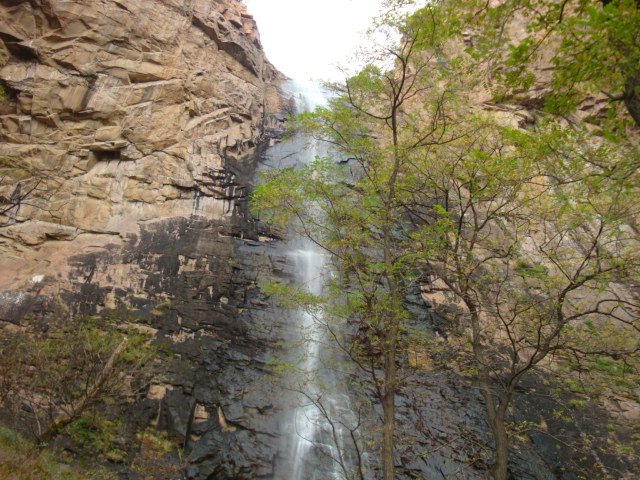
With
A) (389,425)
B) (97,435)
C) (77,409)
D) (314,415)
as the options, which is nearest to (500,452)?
(389,425)

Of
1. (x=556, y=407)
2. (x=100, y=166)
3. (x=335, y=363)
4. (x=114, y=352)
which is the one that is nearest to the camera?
(x=114, y=352)

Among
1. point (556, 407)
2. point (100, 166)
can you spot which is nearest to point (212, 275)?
point (100, 166)

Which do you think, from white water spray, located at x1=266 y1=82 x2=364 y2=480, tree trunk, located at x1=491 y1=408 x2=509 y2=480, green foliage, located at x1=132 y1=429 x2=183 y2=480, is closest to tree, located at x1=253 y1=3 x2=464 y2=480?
white water spray, located at x1=266 y1=82 x2=364 y2=480

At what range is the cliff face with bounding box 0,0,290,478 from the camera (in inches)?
463

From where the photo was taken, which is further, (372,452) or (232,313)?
(232,313)

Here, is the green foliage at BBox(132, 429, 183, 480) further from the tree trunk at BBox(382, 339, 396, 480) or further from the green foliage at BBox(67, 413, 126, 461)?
the tree trunk at BBox(382, 339, 396, 480)

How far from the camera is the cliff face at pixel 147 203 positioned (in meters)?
11.8

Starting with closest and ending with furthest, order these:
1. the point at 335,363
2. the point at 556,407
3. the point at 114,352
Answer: the point at 114,352, the point at 556,407, the point at 335,363

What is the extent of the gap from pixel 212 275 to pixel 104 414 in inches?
218

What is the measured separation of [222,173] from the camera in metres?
17.7

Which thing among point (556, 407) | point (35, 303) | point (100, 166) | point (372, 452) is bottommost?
point (372, 452)

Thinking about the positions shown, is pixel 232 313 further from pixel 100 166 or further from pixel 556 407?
pixel 556 407

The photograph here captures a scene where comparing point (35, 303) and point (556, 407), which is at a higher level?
point (35, 303)

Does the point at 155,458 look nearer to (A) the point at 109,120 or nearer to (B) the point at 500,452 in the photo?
(B) the point at 500,452
